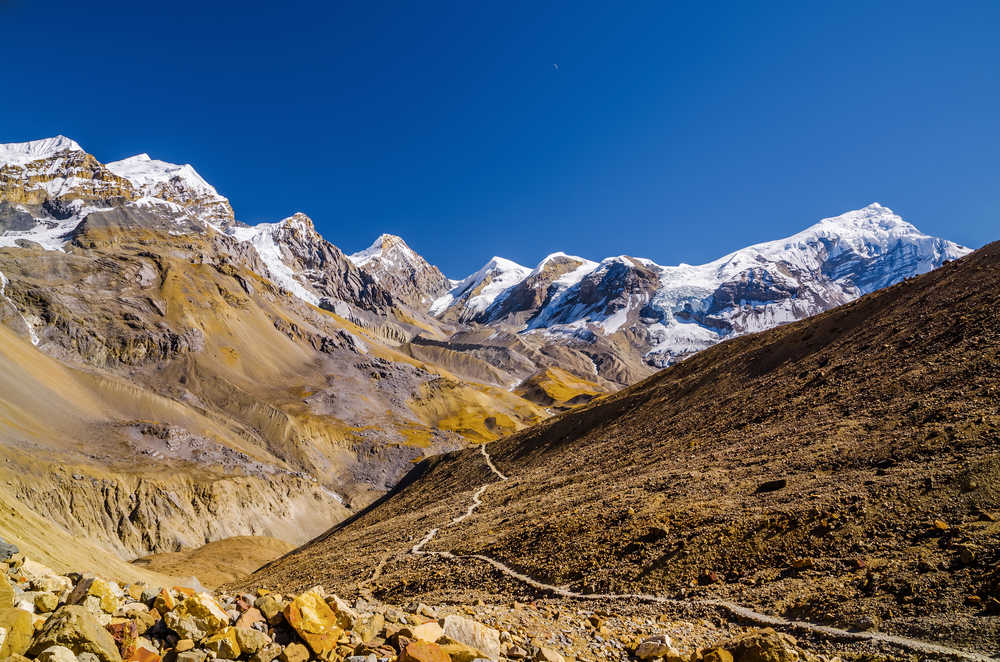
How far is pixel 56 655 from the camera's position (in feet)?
20.1

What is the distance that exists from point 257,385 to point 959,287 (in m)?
121

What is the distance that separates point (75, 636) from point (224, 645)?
1.81 m

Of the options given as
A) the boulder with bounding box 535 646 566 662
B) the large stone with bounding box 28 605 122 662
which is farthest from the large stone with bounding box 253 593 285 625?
the boulder with bounding box 535 646 566 662

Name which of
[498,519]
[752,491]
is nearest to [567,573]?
[752,491]

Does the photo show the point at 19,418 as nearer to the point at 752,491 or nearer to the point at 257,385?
the point at 257,385

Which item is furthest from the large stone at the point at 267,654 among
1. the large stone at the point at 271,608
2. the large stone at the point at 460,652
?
the large stone at the point at 460,652

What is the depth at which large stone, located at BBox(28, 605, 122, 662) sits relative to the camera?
640 centimetres

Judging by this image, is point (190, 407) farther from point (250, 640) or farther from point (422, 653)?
point (422, 653)

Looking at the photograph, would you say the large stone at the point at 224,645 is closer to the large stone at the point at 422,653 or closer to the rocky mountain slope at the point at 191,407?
the large stone at the point at 422,653

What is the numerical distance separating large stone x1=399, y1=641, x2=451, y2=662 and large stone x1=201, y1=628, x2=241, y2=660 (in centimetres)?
237

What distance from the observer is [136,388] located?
8438 cm

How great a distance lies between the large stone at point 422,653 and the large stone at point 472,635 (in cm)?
102

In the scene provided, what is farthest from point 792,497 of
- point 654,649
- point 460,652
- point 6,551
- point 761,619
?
point 6,551

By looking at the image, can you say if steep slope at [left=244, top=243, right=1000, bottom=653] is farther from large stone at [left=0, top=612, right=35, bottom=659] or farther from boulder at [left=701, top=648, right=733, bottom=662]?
large stone at [left=0, top=612, right=35, bottom=659]
